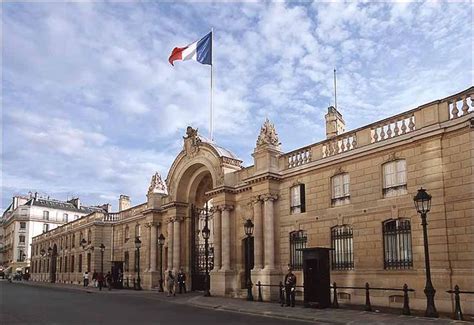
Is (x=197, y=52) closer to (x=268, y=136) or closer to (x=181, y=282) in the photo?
(x=268, y=136)

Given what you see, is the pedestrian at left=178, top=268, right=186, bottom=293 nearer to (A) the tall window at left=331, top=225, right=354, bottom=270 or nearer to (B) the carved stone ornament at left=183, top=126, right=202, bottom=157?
(B) the carved stone ornament at left=183, top=126, right=202, bottom=157

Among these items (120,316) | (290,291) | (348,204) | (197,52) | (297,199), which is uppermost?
(197,52)

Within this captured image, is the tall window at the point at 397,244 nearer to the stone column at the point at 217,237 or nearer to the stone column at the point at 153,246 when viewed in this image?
the stone column at the point at 217,237

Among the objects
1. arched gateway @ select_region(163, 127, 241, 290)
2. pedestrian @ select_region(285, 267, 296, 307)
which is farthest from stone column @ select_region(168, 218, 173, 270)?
pedestrian @ select_region(285, 267, 296, 307)

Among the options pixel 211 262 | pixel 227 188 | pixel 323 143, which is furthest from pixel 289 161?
pixel 211 262

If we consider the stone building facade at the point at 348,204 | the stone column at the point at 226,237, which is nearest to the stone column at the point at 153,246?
the stone building facade at the point at 348,204

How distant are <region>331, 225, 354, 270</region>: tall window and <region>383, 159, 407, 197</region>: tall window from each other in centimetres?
278

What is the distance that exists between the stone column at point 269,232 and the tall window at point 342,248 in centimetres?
376

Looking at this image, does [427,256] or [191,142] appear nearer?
[427,256]

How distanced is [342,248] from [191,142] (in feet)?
49.9

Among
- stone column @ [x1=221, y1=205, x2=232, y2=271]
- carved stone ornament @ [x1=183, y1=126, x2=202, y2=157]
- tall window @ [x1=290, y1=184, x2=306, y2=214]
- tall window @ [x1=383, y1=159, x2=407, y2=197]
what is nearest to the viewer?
tall window @ [x1=383, y1=159, x2=407, y2=197]

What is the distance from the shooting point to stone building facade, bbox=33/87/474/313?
60.8 feet

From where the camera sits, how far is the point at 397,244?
20.6 m

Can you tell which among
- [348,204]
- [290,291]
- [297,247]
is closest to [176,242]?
[297,247]
